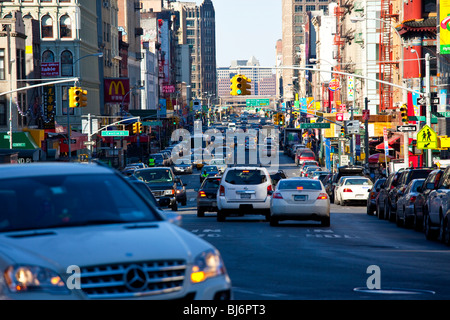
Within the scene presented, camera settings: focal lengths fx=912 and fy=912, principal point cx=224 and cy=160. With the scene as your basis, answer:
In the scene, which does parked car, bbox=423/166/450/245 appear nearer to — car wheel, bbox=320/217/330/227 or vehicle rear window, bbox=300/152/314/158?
car wheel, bbox=320/217/330/227

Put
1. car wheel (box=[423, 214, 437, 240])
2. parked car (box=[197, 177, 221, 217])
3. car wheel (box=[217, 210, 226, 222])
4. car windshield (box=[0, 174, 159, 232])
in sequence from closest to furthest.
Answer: car windshield (box=[0, 174, 159, 232]) → car wheel (box=[423, 214, 437, 240]) → car wheel (box=[217, 210, 226, 222]) → parked car (box=[197, 177, 221, 217])

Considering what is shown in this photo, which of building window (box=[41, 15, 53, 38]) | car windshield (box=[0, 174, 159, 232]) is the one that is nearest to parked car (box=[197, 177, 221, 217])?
car windshield (box=[0, 174, 159, 232])

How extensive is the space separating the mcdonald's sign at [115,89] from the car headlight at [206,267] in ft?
324

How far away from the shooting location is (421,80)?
60.8 metres

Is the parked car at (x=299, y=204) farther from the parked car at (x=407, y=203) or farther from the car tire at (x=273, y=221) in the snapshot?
the parked car at (x=407, y=203)

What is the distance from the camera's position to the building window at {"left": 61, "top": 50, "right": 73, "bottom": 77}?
293ft

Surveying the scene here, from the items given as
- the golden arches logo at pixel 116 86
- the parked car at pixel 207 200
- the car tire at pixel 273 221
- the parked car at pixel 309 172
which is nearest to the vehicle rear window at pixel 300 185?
the car tire at pixel 273 221

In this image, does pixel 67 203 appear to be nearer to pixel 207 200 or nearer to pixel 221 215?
pixel 221 215

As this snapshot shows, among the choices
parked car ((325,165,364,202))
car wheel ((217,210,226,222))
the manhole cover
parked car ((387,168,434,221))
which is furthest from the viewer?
parked car ((325,165,364,202))

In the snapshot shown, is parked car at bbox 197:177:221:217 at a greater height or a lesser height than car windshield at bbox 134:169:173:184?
lesser

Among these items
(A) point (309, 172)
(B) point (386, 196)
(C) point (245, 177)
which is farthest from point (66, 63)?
(C) point (245, 177)

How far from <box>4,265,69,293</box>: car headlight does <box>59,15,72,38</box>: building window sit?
84.8 meters

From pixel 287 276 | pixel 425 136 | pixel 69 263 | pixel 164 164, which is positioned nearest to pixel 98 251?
pixel 69 263

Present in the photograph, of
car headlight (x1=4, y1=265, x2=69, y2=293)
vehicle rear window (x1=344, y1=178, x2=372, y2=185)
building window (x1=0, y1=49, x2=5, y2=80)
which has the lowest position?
vehicle rear window (x1=344, y1=178, x2=372, y2=185)
